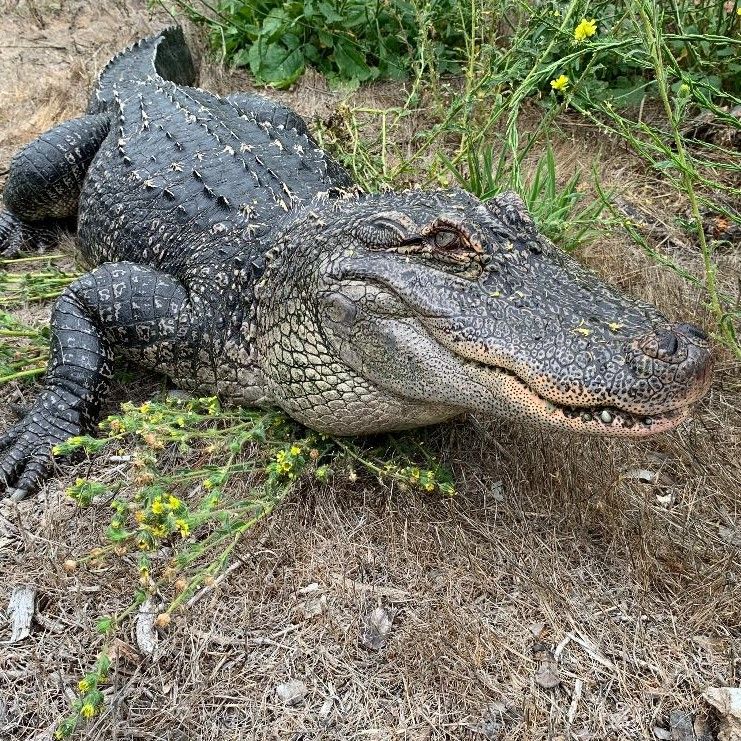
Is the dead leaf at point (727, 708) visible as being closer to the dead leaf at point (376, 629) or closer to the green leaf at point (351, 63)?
the dead leaf at point (376, 629)

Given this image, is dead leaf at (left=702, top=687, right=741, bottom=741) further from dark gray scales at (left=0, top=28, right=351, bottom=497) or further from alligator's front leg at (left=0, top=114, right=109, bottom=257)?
alligator's front leg at (left=0, top=114, right=109, bottom=257)

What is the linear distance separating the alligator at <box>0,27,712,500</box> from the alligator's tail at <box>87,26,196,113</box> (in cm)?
17

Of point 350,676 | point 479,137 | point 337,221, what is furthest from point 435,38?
point 350,676

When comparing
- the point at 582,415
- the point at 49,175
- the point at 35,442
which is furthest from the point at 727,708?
the point at 49,175

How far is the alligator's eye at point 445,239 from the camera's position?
2.44 metres

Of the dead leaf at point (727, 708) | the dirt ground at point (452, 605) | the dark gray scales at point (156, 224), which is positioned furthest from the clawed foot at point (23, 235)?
the dead leaf at point (727, 708)

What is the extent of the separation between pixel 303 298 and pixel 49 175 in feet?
7.71

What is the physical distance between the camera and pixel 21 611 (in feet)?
8.13

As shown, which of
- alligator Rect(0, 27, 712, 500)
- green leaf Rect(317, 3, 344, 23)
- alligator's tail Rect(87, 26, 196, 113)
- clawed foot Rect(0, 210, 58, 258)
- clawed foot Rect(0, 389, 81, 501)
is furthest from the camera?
green leaf Rect(317, 3, 344, 23)

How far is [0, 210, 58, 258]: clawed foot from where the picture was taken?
4352mm

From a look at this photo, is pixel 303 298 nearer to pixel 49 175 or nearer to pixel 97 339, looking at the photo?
pixel 97 339

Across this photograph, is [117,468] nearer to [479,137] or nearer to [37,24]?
[479,137]

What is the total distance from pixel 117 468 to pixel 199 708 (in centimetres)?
104

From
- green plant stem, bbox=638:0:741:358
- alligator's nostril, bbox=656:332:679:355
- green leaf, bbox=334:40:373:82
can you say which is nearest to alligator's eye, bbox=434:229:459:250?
alligator's nostril, bbox=656:332:679:355
